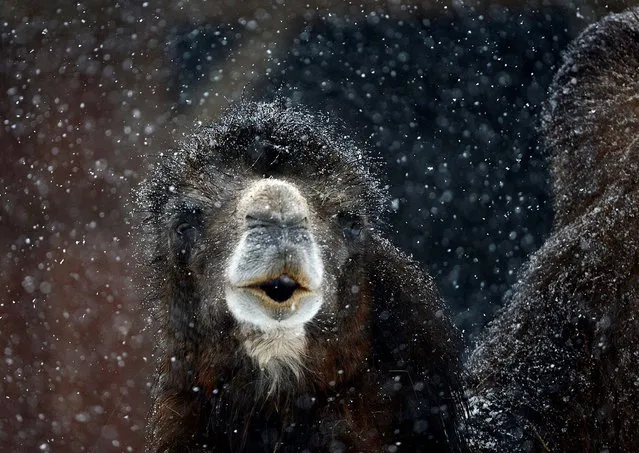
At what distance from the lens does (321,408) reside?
1.99 m

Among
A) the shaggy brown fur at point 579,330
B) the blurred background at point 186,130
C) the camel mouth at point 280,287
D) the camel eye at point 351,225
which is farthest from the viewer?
the blurred background at point 186,130

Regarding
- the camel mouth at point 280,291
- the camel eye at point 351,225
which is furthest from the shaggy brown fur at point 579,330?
the camel mouth at point 280,291

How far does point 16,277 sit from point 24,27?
1268 mm

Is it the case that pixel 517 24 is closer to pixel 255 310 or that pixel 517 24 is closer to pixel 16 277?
pixel 16 277

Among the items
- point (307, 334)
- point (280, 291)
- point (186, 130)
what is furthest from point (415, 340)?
point (186, 130)

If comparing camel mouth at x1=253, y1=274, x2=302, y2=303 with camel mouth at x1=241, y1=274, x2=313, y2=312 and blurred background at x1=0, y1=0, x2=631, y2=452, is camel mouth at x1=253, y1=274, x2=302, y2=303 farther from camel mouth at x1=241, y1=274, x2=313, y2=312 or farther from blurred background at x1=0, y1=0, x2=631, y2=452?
blurred background at x1=0, y1=0, x2=631, y2=452

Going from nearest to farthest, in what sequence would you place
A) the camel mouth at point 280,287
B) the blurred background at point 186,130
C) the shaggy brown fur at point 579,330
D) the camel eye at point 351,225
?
the camel mouth at point 280,287, the shaggy brown fur at point 579,330, the camel eye at point 351,225, the blurred background at point 186,130

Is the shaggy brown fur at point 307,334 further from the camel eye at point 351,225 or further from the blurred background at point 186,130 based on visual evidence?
the blurred background at point 186,130

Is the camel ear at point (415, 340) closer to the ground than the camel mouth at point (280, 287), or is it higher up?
closer to the ground

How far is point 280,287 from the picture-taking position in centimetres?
164

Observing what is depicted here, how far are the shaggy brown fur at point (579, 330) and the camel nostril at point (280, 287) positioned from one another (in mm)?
660

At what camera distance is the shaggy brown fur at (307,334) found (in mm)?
1922

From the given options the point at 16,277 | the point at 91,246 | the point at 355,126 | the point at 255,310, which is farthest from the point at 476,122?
the point at 255,310

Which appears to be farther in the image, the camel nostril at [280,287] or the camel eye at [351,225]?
the camel eye at [351,225]
